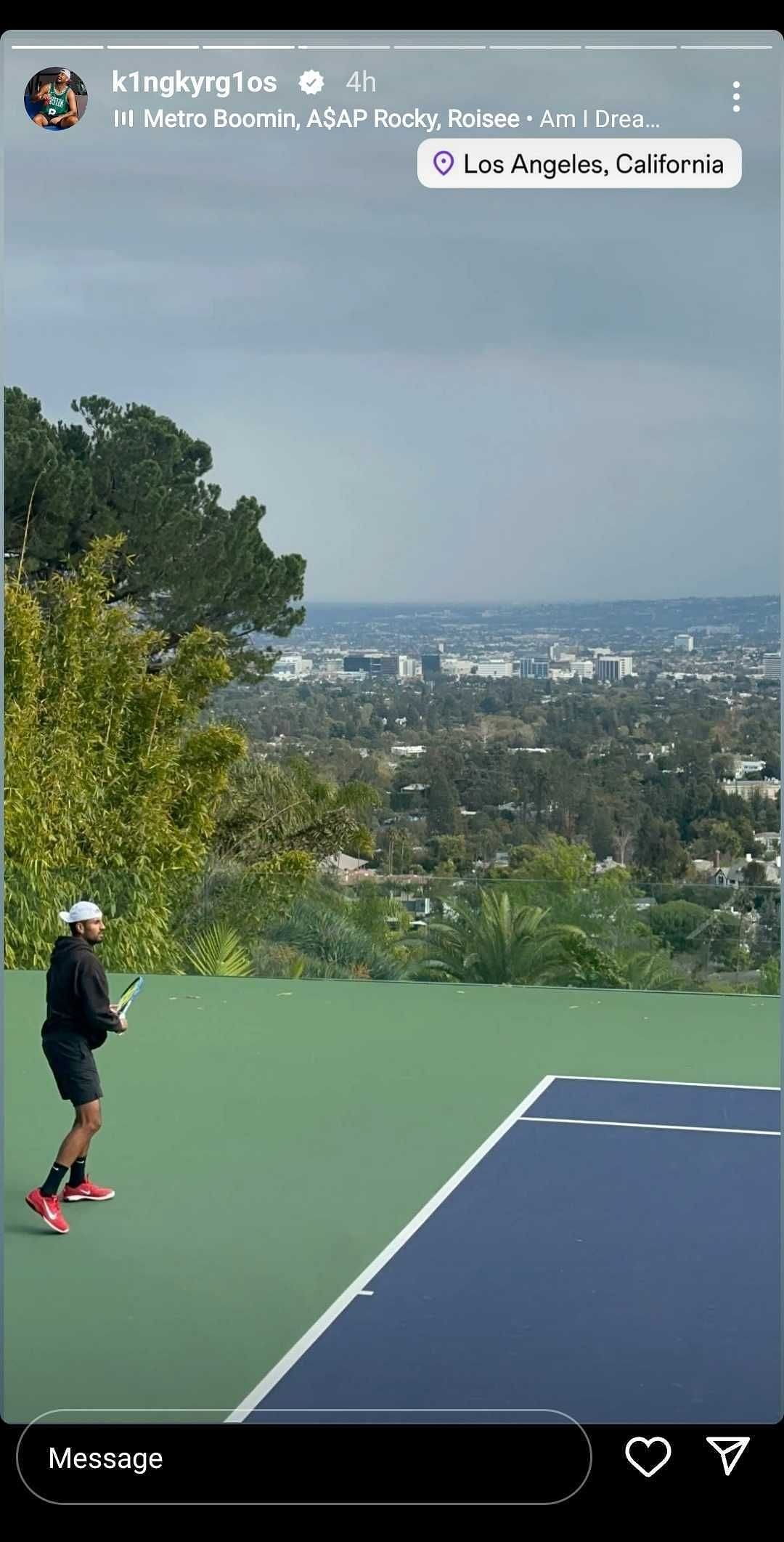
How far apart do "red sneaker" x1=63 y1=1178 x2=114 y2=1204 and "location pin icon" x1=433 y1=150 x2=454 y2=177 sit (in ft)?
14.3

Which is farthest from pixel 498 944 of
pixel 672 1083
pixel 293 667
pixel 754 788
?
pixel 754 788

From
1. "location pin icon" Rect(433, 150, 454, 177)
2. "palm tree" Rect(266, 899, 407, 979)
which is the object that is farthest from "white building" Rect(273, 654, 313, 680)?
"location pin icon" Rect(433, 150, 454, 177)

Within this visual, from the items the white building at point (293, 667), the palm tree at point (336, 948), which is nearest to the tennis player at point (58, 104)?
the palm tree at point (336, 948)

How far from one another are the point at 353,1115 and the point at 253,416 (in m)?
4.29

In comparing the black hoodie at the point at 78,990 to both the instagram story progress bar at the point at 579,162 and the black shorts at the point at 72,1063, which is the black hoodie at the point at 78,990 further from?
the instagram story progress bar at the point at 579,162

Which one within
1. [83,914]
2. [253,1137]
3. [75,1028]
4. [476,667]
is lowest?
[253,1137]

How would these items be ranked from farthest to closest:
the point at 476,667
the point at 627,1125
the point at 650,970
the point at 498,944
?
1. the point at 498,944
2. the point at 650,970
3. the point at 476,667
4. the point at 627,1125

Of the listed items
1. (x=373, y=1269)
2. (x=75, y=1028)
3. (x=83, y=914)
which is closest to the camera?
(x=373, y=1269)

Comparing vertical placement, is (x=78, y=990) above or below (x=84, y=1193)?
above

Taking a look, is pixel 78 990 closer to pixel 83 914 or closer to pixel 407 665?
pixel 83 914

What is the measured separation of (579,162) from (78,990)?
3.56 meters

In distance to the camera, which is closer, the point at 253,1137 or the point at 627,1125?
the point at 253,1137

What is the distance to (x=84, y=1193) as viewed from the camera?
266 inches
